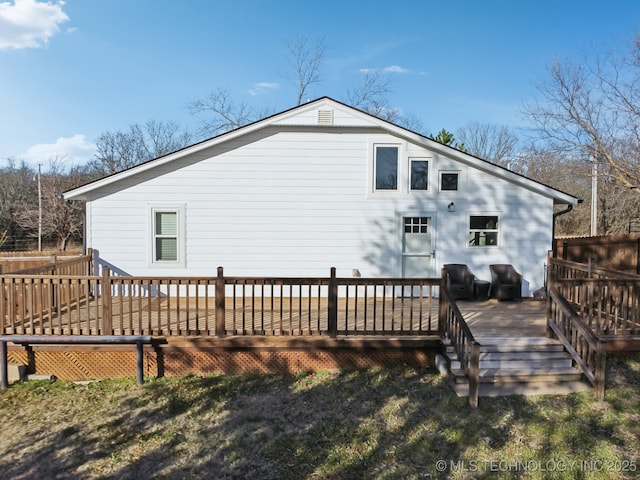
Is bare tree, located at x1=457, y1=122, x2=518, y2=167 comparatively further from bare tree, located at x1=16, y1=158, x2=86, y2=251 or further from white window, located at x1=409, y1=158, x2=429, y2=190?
bare tree, located at x1=16, y1=158, x2=86, y2=251

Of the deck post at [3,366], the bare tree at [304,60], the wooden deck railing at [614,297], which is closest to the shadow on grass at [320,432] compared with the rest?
the wooden deck railing at [614,297]

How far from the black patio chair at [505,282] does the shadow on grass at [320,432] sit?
9.57ft

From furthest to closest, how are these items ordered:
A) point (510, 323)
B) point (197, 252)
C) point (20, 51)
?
point (20, 51) < point (197, 252) < point (510, 323)

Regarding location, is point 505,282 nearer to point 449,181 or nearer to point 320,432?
point 449,181

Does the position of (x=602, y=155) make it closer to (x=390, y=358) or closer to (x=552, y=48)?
(x=552, y=48)

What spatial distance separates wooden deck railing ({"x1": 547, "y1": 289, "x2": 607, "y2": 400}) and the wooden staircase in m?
0.16

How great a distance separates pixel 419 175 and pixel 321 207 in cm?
244

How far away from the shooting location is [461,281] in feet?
27.9

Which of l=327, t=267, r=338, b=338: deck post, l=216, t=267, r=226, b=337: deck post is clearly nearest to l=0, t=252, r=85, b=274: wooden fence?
l=216, t=267, r=226, b=337: deck post

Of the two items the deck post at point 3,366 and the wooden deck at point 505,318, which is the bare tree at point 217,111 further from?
the deck post at point 3,366

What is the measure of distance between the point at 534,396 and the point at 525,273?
15.5 ft

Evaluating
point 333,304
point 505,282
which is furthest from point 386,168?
point 333,304

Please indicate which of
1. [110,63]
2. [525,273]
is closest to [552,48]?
[525,273]

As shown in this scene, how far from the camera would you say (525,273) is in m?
8.89
